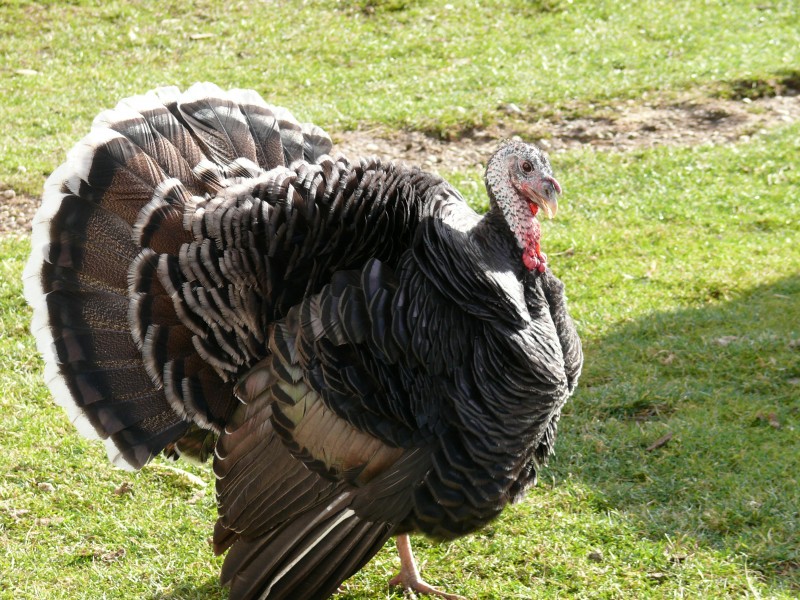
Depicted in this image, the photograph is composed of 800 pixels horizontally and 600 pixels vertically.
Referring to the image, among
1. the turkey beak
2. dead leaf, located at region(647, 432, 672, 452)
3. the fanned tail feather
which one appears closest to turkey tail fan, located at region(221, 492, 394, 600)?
the fanned tail feather

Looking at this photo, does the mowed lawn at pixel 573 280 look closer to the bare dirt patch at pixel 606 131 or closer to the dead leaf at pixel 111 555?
the dead leaf at pixel 111 555

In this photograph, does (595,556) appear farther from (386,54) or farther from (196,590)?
(386,54)

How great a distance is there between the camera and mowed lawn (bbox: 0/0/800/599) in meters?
5.03

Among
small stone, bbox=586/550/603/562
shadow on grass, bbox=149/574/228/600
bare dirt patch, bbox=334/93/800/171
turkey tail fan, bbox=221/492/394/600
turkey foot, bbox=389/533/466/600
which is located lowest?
bare dirt patch, bbox=334/93/800/171

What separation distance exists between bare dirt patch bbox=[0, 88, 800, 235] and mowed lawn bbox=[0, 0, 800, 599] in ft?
0.80

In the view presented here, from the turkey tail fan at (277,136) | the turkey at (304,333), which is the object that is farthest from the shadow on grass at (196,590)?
the turkey tail fan at (277,136)

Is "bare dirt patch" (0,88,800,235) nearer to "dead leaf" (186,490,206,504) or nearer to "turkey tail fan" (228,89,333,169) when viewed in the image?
"turkey tail fan" (228,89,333,169)

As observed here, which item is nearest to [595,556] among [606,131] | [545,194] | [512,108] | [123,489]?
[545,194]

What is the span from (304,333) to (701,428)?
2.88m

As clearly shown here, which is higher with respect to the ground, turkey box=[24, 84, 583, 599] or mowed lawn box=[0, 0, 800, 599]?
turkey box=[24, 84, 583, 599]

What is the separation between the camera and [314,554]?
4.12m

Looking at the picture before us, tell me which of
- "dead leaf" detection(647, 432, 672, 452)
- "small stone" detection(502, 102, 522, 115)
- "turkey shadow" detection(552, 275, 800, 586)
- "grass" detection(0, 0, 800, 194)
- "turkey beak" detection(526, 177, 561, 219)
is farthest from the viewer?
"grass" detection(0, 0, 800, 194)

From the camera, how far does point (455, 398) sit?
4.12 metres

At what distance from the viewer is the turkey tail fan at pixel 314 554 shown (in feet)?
13.5
